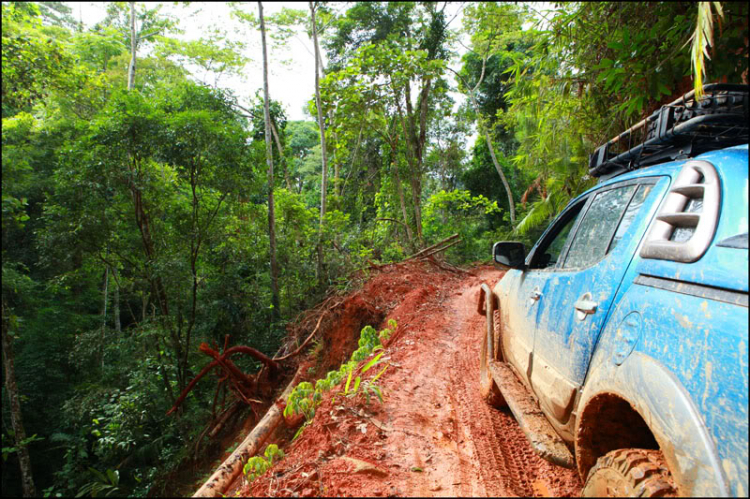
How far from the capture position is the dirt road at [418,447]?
2602 mm

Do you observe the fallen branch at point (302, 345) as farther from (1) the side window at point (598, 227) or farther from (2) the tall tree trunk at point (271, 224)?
(1) the side window at point (598, 227)

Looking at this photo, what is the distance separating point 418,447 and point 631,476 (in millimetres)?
1840

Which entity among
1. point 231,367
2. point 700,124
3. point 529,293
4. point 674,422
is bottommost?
point 231,367

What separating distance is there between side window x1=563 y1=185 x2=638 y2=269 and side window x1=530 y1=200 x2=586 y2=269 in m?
0.21

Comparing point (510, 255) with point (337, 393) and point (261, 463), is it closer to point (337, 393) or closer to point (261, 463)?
point (337, 393)

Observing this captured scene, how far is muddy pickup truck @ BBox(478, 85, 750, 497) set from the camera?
3.98ft

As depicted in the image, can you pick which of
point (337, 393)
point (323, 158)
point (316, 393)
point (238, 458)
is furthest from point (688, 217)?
point (323, 158)

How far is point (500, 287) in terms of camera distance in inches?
162

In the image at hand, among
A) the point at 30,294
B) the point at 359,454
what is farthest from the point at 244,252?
the point at 359,454

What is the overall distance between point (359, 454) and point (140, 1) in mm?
19060

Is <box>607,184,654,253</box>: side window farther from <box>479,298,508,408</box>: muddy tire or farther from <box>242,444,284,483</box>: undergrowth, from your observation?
<box>242,444,284,483</box>: undergrowth

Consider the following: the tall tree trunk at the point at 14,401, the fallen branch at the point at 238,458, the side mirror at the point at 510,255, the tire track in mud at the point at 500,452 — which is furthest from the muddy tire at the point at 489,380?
the tall tree trunk at the point at 14,401

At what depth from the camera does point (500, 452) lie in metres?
3.03

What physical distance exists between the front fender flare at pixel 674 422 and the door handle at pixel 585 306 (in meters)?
0.39
